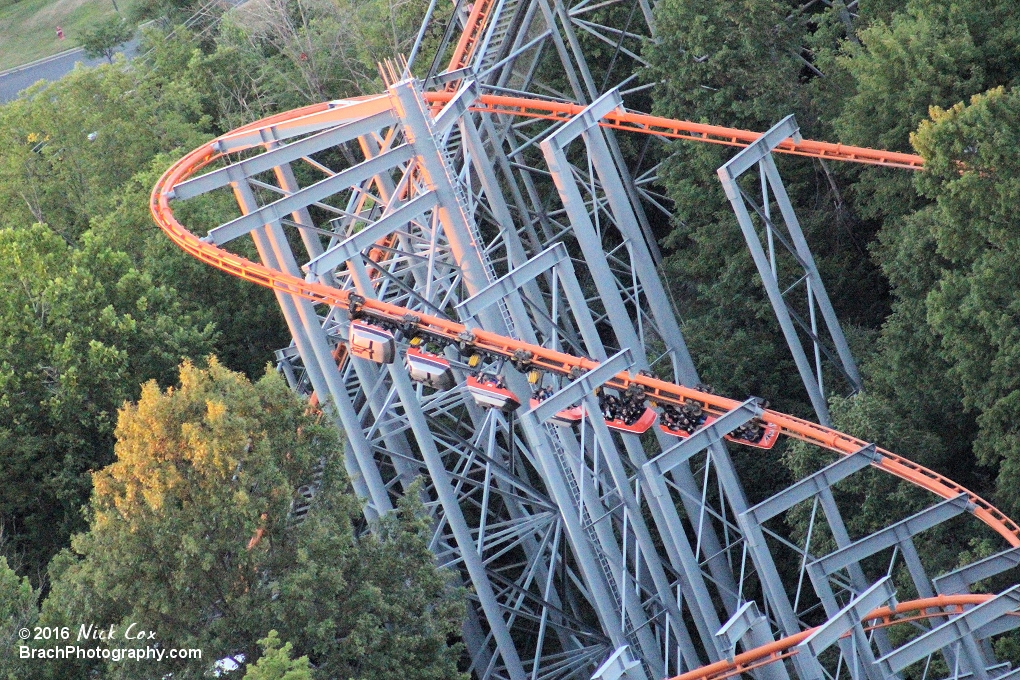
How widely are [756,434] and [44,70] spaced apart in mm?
41963

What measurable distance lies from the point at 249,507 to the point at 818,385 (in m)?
11.2

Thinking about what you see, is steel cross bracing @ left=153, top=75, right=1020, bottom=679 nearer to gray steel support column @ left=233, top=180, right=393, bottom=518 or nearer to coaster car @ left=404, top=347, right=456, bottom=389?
gray steel support column @ left=233, top=180, right=393, bottom=518

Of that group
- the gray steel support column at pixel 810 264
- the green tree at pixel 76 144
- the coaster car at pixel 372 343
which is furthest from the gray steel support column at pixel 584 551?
the green tree at pixel 76 144

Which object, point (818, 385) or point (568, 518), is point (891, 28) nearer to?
point (818, 385)

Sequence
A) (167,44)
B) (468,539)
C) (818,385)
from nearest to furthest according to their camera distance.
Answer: (468,539) < (818,385) < (167,44)

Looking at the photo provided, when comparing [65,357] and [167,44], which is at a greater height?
[167,44]

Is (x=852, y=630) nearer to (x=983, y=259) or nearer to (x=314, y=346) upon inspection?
(x=983, y=259)

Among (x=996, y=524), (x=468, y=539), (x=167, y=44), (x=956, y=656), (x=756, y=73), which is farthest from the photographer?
(x=167, y=44)

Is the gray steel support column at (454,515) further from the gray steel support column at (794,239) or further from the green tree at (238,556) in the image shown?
the gray steel support column at (794,239)

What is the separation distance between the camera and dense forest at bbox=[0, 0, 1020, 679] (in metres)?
20.4

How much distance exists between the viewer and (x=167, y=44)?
46.2m

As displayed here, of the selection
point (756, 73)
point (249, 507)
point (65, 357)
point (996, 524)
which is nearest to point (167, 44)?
point (65, 357)

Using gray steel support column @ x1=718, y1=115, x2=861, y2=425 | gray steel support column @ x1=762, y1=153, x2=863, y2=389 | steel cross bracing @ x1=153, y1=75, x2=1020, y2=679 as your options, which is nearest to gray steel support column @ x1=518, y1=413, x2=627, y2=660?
steel cross bracing @ x1=153, y1=75, x2=1020, y2=679

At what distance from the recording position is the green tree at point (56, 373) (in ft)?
99.9
